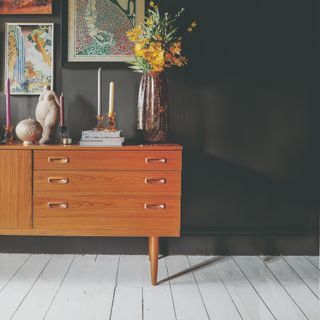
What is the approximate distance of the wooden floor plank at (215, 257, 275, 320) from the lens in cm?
230

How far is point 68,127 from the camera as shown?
3135mm

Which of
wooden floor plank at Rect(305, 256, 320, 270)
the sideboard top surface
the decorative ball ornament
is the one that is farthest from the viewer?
wooden floor plank at Rect(305, 256, 320, 270)

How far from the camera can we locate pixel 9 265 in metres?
2.94

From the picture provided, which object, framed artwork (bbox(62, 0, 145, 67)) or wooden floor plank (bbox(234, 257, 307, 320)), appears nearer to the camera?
wooden floor plank (bbox(234, 257, 307, 320))

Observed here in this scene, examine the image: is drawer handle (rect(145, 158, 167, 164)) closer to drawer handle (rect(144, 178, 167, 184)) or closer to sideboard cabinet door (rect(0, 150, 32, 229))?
drawer handle (rect(144, 178, 167, 184))

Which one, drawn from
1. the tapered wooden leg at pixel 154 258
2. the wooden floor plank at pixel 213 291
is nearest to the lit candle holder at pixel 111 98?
the tapered wooden leg at pixel 154 258

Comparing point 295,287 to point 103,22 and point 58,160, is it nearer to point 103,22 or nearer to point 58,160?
point 58,160

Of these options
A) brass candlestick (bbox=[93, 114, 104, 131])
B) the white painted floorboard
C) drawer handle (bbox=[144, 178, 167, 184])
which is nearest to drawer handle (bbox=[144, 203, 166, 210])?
drawer handle (bbox=[144, 178, 167, 184])

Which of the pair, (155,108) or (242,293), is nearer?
(242,293)

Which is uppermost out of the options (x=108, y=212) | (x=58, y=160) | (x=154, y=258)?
(x=58, y=160)

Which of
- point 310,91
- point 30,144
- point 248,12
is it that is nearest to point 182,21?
point 248,12

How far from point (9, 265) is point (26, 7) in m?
1.45

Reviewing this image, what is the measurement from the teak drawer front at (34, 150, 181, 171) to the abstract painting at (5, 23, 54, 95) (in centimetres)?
61

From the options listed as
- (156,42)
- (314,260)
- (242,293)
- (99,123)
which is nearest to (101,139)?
(99,123)
